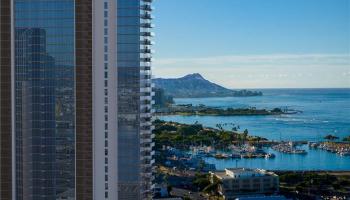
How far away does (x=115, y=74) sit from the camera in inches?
257

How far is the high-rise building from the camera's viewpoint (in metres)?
6.54

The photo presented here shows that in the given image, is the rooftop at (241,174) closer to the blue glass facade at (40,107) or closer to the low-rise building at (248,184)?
the low-rise building at (248,184)

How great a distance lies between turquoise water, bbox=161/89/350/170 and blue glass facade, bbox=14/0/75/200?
12594 mm

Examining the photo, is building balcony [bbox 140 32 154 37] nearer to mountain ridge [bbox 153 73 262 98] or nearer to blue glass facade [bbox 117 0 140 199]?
blue glass facade [bbox 117 0 140 199]

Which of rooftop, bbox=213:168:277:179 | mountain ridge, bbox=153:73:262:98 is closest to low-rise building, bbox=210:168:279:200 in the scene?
rooftop, bbox=213:168:277:179

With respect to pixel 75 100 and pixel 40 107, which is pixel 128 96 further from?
pixel 40 107

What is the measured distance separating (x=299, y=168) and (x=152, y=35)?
14.6 m

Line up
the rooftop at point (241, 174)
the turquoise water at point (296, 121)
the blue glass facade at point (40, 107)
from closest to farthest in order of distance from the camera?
the blue glass facade at point (40, 107)
the rooftop at point (241, 174)
the turquoise water at point (296, 121)

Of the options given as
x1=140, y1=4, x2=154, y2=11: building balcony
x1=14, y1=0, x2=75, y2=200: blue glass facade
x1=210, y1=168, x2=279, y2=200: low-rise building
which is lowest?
x1=210, y1=168, x2=279, y2=200: low-rise building

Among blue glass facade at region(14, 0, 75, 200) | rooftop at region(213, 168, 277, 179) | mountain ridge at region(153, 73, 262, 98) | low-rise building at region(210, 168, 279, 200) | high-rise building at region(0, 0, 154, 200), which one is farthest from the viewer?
mountain ridge at region(153, 73, 262, 98)

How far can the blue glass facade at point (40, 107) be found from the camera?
6.80 m

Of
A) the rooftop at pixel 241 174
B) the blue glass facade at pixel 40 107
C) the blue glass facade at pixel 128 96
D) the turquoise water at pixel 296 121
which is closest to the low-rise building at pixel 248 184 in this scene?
the rooftop at pixel 241 174

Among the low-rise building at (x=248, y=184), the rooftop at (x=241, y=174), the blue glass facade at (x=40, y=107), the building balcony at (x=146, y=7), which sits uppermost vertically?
the building balcony at (x=146, y=7)

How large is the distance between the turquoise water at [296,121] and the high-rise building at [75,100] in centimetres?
1257
